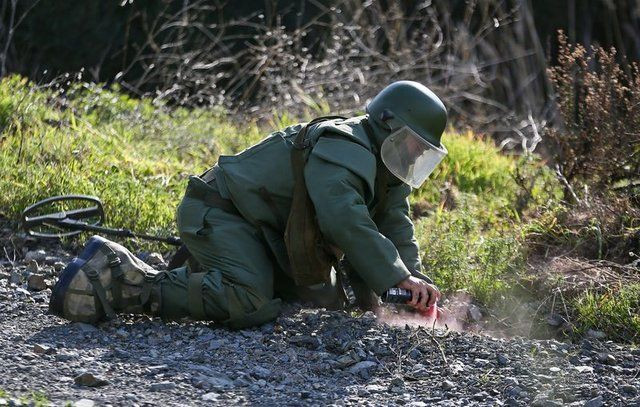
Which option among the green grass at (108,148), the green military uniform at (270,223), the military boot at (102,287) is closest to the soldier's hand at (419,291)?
Answer: the green military uniform at (270,223)

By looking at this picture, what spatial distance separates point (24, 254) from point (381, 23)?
15.3 feet

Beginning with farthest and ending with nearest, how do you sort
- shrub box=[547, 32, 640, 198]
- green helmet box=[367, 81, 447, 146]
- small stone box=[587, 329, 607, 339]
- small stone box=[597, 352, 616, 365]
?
shrub box=[547, 32, 640, 198] < small stone box=[587, 329, 607, 339] < green helmet box=[367, 81, 447, 146] < small stone box=[597, 352, 616, 365]

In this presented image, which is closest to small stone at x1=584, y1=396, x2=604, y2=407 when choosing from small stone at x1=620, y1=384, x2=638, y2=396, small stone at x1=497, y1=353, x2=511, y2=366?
small stone at x1=620, y1=384, x2=638, y2=396

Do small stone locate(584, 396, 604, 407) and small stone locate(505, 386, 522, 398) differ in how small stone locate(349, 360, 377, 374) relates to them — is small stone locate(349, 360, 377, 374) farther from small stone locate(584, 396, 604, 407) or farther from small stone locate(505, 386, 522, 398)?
small stone locate(584, 396, 604, 407)

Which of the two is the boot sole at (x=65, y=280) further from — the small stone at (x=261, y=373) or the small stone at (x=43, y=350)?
the small stone at (x=261, y=373)

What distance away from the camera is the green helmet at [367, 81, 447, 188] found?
4555 mm

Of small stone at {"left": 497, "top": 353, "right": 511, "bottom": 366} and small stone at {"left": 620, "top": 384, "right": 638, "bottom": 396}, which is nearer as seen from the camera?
small stone at {"left": 620, "top": 384, "right": 638, "bottom": 396}

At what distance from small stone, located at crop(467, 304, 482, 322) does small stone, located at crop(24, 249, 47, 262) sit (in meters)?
2.20

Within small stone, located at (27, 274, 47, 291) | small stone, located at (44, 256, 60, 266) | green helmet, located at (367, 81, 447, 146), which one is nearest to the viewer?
green helmet, located at (367, 81, 447, 146)

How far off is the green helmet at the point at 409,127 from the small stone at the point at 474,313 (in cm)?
107

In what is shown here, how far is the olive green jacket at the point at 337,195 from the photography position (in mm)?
4336

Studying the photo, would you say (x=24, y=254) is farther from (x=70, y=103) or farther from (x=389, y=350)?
(x=389, y=350)

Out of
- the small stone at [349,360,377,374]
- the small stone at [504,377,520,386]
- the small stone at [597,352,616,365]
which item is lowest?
the small stone at [597,352,616,365]

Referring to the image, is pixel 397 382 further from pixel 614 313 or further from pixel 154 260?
pixel 154 260
